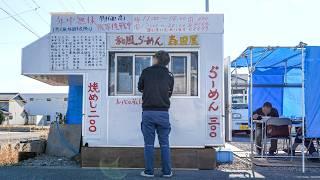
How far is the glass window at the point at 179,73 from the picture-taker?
8.67 meters

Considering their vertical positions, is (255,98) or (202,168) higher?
(255,98)

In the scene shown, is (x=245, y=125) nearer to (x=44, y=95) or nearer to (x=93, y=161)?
(x=93, y=161)

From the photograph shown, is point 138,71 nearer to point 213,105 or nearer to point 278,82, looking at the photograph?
point 213,105

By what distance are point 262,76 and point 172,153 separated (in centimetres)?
527

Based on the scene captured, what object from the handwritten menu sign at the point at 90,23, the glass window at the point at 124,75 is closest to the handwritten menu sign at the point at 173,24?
the handwritten menu sign at the point at 90,23

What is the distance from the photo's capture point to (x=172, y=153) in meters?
8.46

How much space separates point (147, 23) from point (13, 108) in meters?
55.1

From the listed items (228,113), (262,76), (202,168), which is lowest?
(202,168)

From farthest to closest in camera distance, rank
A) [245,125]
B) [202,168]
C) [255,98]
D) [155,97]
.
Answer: [245,125] → [255,98] → [202,168] → [155,97]

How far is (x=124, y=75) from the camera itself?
8.75 metres

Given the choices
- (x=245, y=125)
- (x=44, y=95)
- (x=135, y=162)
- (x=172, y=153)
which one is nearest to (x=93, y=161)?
(x=135, y=162)

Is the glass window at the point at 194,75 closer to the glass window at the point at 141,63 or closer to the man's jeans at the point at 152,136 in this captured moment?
the glass window at the point at 141,63

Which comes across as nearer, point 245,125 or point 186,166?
point 186,166

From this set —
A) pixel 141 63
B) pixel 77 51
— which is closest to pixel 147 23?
pixel 141 63
